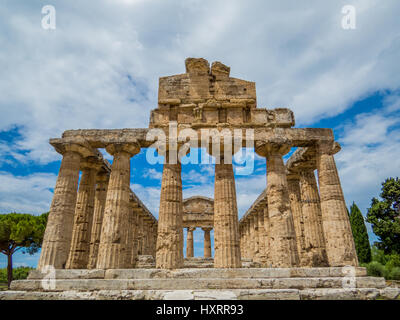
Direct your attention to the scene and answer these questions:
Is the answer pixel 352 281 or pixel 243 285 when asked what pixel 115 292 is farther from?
pixel 352 281

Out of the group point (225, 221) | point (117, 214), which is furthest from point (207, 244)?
point (117, 214)

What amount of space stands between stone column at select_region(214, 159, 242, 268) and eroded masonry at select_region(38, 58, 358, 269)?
46 millimetres

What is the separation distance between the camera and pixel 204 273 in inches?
447

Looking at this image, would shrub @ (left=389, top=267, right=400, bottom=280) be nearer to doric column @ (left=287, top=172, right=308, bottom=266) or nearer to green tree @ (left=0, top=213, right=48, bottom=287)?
doric column @ (left=287, top=172, right=308, bottom=266)

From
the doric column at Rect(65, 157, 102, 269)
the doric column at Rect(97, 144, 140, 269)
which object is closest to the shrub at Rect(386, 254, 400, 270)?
the doric column at Rect(97, 144, 140, 269)

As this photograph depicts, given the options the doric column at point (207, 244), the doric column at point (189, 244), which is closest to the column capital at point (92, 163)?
the doric column at point (189, 244)

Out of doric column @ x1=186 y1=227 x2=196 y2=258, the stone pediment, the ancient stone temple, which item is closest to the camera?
the ancient stone temple

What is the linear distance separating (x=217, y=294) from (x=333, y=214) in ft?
25.5

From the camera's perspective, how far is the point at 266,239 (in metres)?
24.6

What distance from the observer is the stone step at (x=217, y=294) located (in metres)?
9.25

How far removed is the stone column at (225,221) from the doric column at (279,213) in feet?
5.79

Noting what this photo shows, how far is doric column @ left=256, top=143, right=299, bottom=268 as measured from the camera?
1297 centimetres

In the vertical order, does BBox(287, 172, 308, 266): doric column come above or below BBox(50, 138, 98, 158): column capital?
below

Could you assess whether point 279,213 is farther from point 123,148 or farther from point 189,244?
point 189,244
